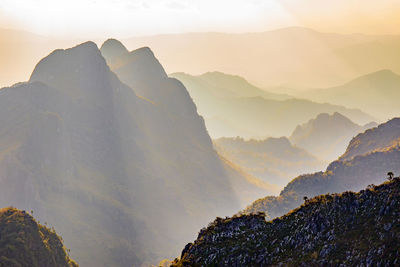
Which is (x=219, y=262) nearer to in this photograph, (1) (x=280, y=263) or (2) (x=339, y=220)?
(1) (x=280, y=263)

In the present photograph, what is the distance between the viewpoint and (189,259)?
142 metres

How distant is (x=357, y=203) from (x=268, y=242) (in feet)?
76.7

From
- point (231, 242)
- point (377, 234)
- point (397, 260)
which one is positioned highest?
point (231, 242)

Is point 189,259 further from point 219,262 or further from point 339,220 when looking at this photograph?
point 339,220

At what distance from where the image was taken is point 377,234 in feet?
403

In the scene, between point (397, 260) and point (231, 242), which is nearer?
point (397, 260)

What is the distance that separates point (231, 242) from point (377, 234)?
37062mm

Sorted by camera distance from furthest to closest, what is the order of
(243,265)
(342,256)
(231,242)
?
1. (231,242)
2. (243,265)
3. (342,256)

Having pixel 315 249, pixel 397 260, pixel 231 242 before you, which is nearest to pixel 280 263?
pixel 315 249

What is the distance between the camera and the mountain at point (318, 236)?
4776 inches

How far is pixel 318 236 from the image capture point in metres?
133

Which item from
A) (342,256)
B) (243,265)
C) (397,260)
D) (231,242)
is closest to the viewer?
(397,260)

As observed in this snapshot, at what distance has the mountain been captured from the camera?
121 m

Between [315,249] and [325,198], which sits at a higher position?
[325,198]
